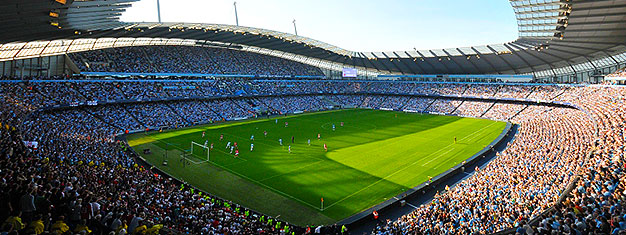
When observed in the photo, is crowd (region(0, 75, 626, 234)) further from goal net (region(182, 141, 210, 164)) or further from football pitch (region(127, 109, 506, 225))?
goal net (region(182, 141, 210, 164))

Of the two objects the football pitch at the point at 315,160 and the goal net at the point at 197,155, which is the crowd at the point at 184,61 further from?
the goal net at the point at 197,155

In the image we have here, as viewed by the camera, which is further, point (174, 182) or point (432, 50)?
point (432, 50)

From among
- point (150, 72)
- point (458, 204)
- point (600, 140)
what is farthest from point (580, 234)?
point (150, 72)

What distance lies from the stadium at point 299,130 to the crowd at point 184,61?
1.17 feet

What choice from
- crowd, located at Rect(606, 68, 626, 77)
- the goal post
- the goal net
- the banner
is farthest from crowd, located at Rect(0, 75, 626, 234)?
the goal post

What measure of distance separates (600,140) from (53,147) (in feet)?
123

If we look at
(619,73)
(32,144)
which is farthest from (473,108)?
(32,144)

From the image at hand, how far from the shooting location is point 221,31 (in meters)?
57.0

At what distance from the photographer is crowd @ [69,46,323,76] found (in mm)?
56719

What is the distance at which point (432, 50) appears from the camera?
217ft

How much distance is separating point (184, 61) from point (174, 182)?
49.5m

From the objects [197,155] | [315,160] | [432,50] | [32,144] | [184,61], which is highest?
[432,50]

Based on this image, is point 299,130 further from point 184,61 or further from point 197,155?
point 184,61

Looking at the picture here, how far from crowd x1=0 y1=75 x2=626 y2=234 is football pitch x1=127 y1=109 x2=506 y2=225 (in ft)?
10.0
